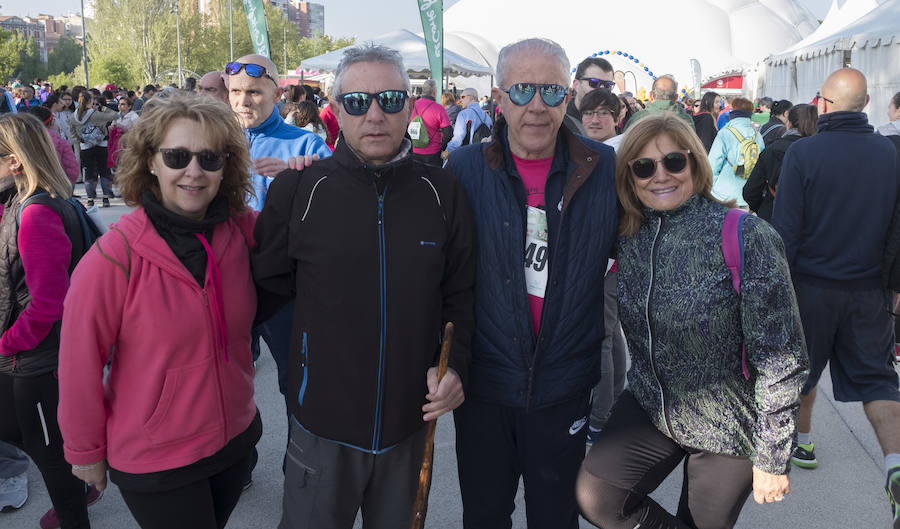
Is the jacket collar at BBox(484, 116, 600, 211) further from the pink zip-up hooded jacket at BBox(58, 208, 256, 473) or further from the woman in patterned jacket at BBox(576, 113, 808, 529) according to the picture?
the pink zip-up hooded jacket at BBox(58, 208, 256, 473)

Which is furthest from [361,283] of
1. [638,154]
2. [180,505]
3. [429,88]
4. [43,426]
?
[429,88]

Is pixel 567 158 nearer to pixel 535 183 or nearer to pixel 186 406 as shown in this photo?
pixel 535 183

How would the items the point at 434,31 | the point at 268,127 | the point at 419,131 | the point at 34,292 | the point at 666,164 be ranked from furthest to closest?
the point at 434,31 < the point at 419,131 < the point at 268,127 < the point at 34,292 < the point at 666,164

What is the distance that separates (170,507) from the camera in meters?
1.98

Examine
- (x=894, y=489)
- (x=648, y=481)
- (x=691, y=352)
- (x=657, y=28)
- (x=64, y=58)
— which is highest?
(x=657, y=28)

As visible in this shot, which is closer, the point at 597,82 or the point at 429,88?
the point at 597,82

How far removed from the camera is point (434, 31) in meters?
13.3

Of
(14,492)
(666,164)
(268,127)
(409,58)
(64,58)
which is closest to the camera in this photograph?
(666,164)

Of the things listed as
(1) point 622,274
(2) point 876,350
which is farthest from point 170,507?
(2) point 876,350

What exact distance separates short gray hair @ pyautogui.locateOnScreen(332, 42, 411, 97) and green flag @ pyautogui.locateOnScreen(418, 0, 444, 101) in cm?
1122

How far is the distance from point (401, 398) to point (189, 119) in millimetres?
1064

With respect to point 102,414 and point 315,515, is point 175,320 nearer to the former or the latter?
point 102,414

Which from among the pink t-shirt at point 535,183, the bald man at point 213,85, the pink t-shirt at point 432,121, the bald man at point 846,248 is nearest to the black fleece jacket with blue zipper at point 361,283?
the pink t-shirt at point 535,183

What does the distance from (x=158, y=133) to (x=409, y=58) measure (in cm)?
1704
